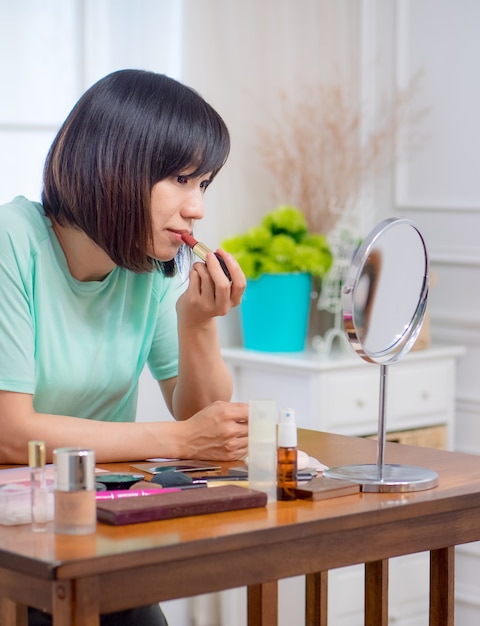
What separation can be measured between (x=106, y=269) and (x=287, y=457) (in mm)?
610

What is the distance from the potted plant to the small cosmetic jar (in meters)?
1.74

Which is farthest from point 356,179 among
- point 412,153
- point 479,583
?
point 479,583

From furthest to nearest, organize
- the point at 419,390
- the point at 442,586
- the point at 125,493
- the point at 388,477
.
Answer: the point at 419,390 → the point at 442,586 → the point at 388,477 → the point at 125,493

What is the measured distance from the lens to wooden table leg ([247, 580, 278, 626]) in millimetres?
1591

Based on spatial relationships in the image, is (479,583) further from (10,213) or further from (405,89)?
(10,213)

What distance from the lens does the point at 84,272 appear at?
6.23ft

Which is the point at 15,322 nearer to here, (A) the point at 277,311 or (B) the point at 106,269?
(B) the point at 106,269

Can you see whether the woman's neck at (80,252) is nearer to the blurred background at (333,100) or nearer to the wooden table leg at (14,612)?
the wooden table leg at (14,612)

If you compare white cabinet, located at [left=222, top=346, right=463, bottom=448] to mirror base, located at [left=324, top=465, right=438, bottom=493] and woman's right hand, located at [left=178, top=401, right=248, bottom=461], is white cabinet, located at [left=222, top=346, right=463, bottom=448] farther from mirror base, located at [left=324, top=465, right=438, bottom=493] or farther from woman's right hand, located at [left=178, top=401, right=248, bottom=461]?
mirror base, located at [left=324, top=465, right=438, bottom=493]

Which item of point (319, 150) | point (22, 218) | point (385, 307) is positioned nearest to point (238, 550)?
point (385, 307)

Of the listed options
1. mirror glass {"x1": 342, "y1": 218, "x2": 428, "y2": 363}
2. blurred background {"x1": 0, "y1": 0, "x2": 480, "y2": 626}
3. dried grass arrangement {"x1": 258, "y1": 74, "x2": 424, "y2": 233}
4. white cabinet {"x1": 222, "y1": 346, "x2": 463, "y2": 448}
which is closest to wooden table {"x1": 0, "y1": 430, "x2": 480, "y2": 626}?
mirror glass {"x1": 342, "y1": 218, "x2": 428, "y2": 363}

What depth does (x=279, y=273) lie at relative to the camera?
297 cm

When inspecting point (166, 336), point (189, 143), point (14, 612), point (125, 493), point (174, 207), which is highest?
point (189, 143)

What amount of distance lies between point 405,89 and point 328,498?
2.13 meters
